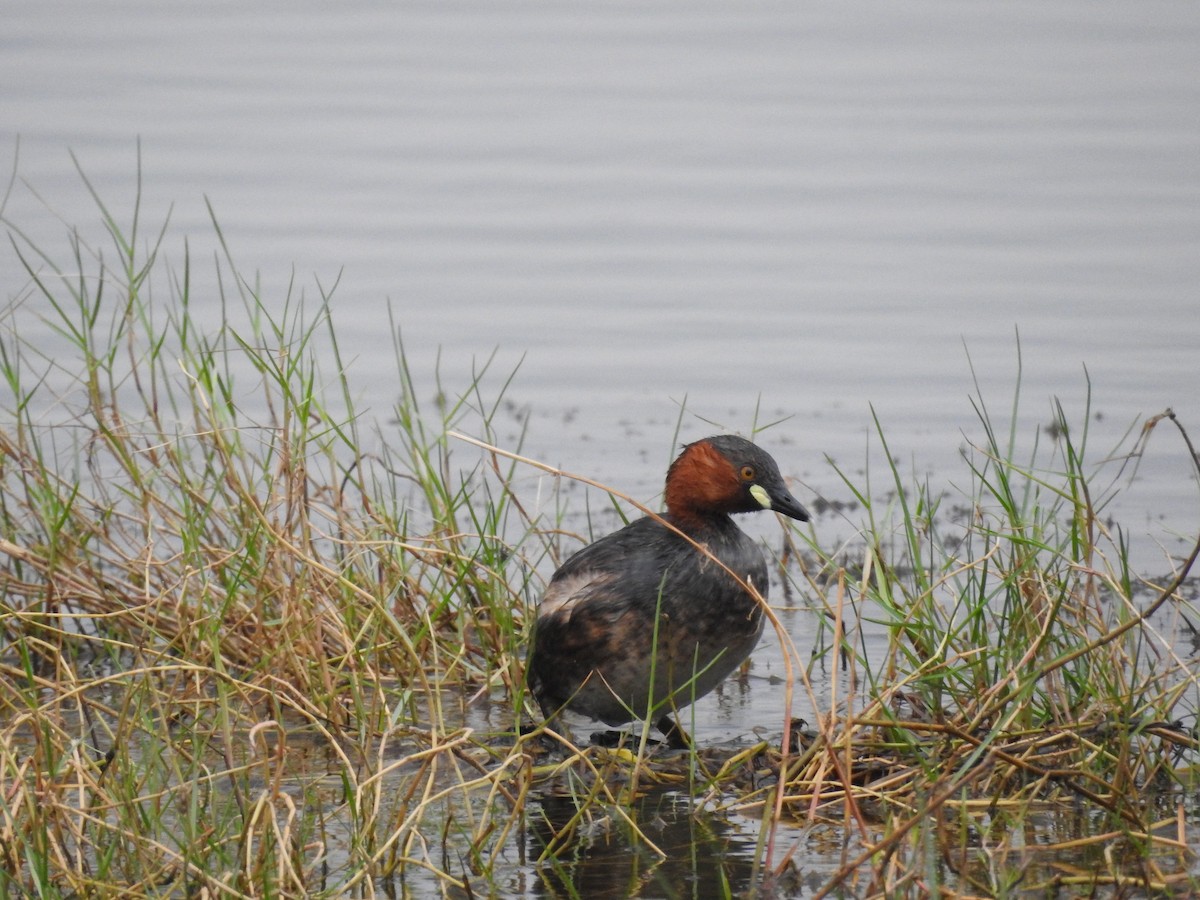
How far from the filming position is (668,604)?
220 inches

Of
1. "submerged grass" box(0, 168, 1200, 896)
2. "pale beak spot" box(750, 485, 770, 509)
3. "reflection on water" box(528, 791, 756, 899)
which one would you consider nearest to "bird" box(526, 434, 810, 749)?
"pale beak spot" box(750, 485, 770, 509)

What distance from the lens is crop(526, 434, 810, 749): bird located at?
5.60 m

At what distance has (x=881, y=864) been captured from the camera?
4.02 meters

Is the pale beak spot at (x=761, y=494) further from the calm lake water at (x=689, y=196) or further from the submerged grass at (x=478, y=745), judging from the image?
the calm lake water at (x=689, y=196)

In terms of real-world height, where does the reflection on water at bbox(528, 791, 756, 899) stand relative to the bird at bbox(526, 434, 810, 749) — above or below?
below

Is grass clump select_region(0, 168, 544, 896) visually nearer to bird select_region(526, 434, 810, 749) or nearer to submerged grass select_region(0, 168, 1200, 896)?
submerged grass select_region(0, 168, 1200, 896)

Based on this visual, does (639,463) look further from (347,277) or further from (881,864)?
(881,864)

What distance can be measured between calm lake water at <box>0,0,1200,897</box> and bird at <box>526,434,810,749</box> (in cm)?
122

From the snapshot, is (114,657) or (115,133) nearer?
(114,657)

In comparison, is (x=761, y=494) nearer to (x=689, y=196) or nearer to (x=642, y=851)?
(x=642, y=851)

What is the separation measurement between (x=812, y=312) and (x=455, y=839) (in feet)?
24.9

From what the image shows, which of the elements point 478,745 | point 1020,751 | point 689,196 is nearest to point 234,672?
point 478,745

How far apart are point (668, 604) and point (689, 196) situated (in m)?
9.84

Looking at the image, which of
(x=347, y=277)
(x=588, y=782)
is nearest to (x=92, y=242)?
(x=347, y=277)
